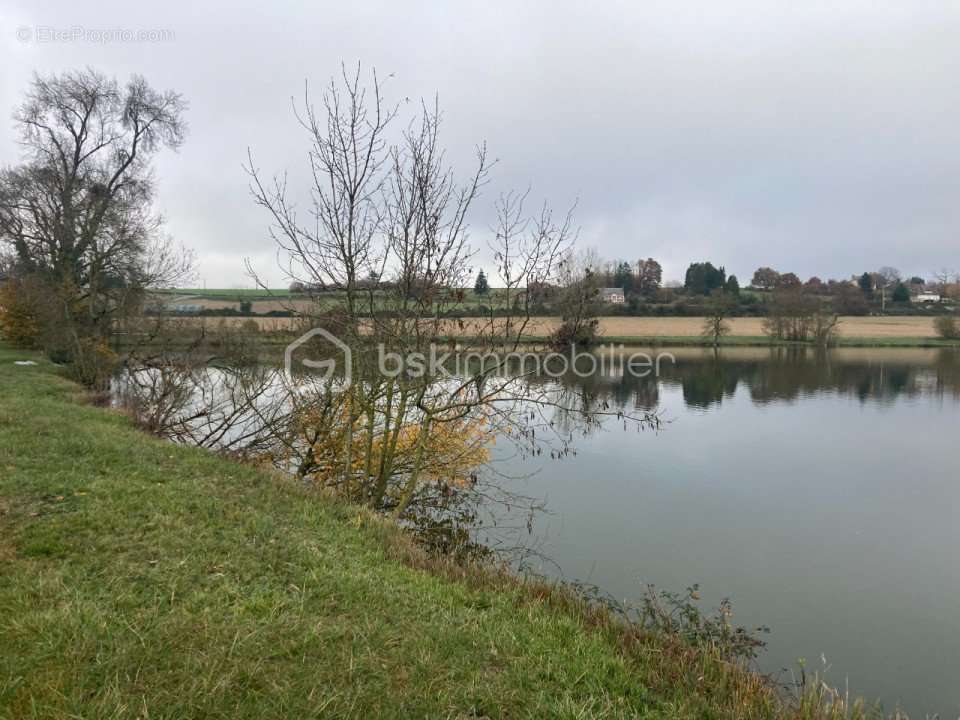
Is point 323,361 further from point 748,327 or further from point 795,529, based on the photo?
point 748,327

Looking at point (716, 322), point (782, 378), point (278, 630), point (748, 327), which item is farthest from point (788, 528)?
point (748, 327)

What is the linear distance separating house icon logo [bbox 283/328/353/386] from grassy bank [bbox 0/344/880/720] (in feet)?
9.02

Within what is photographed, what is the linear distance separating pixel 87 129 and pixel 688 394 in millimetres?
26429

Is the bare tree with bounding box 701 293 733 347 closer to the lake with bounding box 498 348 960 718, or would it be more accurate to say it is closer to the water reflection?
the water reflection

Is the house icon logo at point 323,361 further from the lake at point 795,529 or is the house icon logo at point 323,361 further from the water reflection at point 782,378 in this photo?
the water reflection at point 782,378

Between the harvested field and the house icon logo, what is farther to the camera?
the harvested field

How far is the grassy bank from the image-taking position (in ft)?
8.09

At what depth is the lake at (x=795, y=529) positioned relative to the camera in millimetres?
5500

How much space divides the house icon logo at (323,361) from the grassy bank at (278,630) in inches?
108

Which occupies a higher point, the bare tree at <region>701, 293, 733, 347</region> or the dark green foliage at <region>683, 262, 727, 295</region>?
the dark green foliage at <region>683, 262, 727, 295</region>

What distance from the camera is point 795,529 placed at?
339 inches

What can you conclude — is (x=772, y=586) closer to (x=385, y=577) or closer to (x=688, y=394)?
(x=385, y=577)

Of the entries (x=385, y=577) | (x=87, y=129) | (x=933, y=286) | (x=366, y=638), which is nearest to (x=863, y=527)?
(x=385, y=577)

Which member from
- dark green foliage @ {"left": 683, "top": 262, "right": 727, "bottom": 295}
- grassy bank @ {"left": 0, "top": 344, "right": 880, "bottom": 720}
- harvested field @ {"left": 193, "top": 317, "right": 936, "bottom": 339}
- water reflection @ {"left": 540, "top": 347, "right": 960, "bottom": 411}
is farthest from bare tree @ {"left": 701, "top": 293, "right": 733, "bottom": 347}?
grassy bank @ {"left": 0, "top": 344, "right": 880, "bottom": 720}
